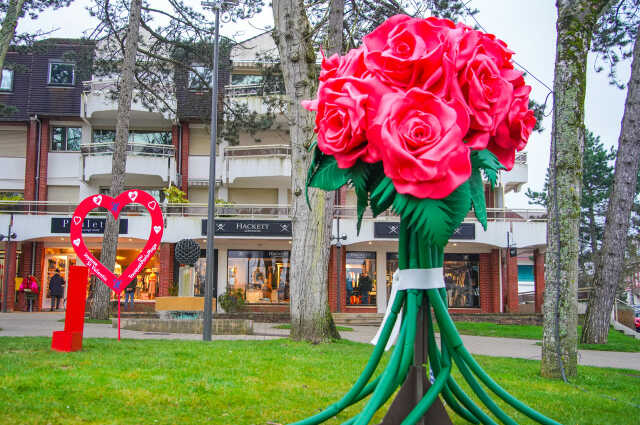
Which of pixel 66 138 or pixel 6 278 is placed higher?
pixel 66 138

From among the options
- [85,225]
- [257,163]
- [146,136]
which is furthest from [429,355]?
[146,136]

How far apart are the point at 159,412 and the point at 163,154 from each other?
82.3ft

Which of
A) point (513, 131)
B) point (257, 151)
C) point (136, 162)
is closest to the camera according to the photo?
point (513, 131)

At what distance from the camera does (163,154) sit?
2775cm

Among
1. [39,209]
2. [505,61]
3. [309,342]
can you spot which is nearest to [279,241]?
[39,209]

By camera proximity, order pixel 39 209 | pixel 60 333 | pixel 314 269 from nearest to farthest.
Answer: pixel 60 333
pixel 314 269
pixel 39 209

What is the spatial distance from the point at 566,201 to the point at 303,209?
4.63m

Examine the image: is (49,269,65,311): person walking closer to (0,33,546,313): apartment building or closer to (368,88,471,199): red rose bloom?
(0,33,546,313): apartment building

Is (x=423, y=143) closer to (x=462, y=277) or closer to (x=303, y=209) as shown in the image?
(x=303, y=209)

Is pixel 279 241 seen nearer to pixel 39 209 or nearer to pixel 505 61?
pixel 39 209

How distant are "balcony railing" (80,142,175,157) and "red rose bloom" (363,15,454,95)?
86.0ft

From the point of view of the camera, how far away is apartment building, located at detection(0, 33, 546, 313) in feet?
87.0

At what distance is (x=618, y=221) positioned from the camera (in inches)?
562

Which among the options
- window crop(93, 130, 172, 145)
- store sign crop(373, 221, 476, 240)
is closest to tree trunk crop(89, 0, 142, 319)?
window crop(93, 130, 172, 145)
